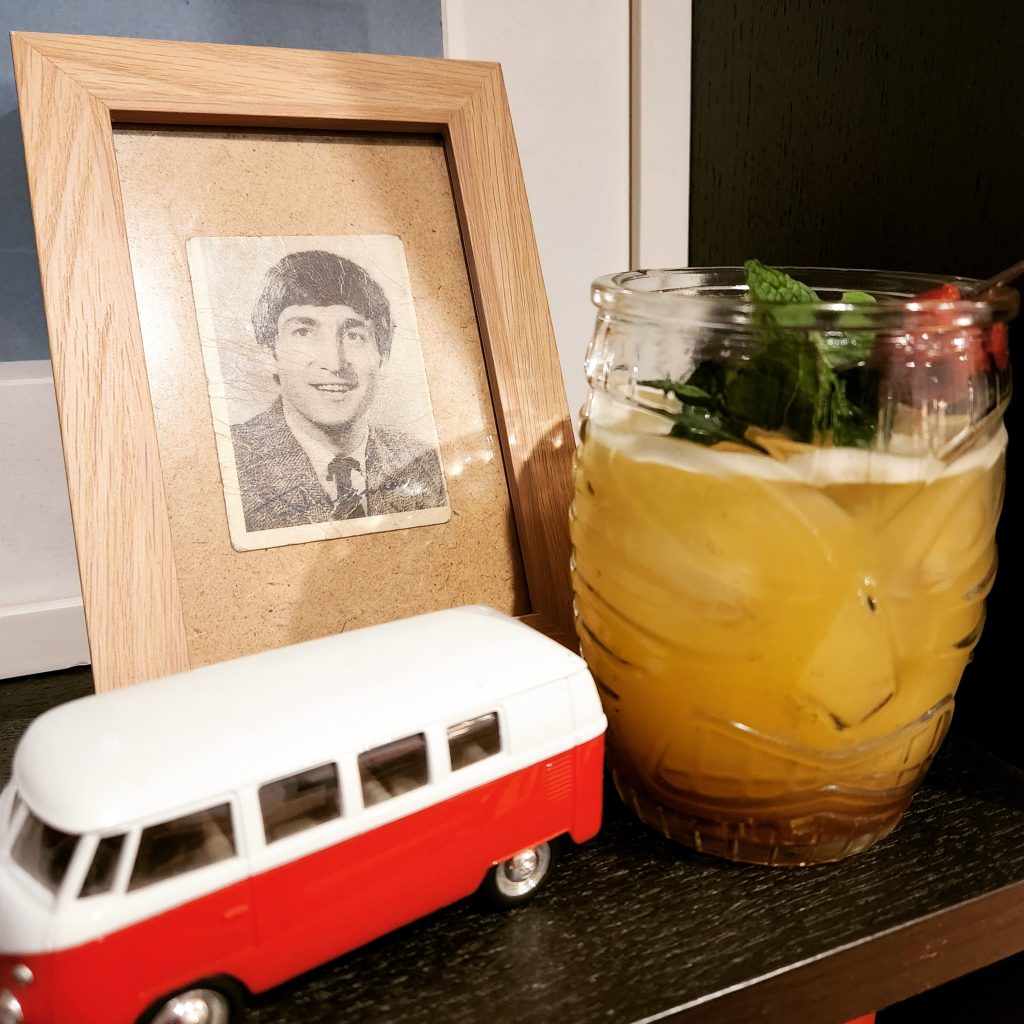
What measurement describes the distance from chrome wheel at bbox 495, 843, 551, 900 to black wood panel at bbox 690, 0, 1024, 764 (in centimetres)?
31

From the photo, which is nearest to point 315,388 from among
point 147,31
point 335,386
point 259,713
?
point 335,386

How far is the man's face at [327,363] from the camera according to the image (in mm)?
538

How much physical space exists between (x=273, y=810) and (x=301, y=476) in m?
0.24

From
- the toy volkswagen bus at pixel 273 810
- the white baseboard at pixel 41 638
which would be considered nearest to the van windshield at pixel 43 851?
the toy volkswagen bus at pixel 273 810

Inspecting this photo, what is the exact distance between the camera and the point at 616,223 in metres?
0.83

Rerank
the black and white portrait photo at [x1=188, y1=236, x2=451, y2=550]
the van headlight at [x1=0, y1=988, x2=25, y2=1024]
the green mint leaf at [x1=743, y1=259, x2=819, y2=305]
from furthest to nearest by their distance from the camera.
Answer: the black and white portrait photo at [x1=188, y1=236, x2=451, y2=550]
the green mint leaf at [x1=743, y1=259, x2=819, y2=305]
the van headlight at [x1=0, y1=988, x2=25, y2=1024]

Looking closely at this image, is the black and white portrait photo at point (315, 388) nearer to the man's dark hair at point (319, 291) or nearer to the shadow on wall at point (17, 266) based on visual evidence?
the man's dark hair at point (319, 291)

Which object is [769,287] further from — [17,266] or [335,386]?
[17,266]

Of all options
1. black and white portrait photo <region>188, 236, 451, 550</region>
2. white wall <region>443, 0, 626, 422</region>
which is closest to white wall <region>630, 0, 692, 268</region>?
white wall <region>443, 0, 626, 422</region>

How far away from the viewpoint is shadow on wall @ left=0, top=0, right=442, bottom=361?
0.66 metres

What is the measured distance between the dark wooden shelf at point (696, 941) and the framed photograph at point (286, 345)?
0.17 meters

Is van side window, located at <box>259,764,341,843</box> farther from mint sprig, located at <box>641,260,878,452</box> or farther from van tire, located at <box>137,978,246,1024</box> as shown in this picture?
mint sprig, located at <box>641,260,878,452</box>

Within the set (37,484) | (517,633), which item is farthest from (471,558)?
(37,484)

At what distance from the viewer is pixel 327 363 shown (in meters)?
0.55
